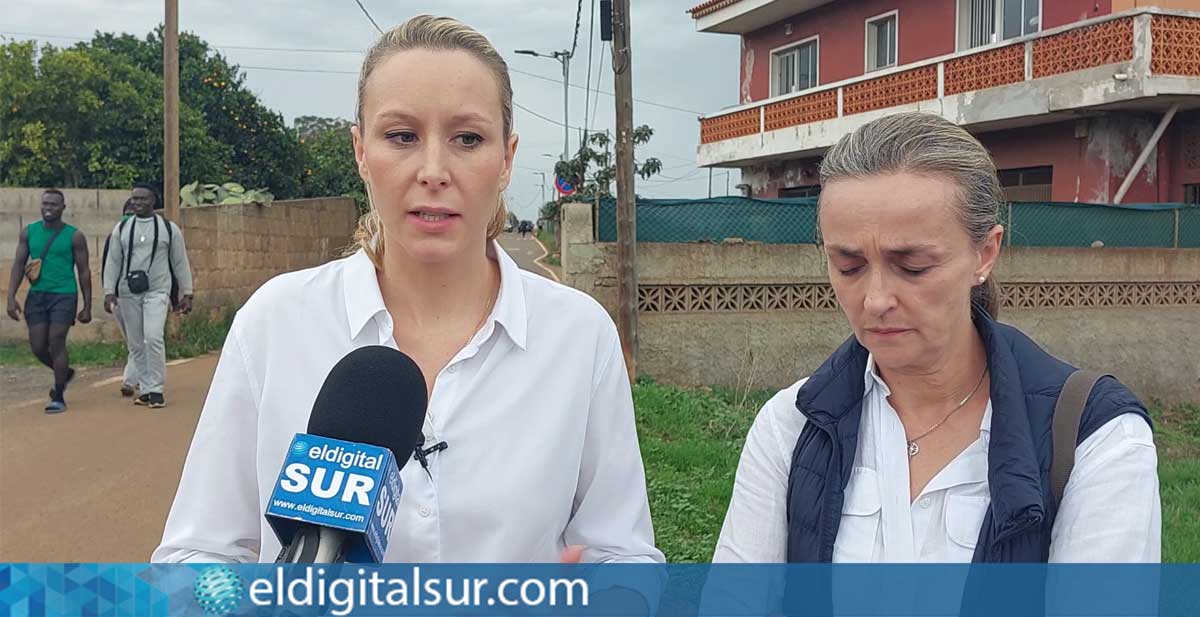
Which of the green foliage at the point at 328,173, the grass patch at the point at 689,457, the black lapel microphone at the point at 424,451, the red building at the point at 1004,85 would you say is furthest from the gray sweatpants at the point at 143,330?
the green foliage at the point at 328,173

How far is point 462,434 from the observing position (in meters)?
1.77

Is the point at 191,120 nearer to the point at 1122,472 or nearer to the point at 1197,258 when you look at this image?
the point at 1197,258

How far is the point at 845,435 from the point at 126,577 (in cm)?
138

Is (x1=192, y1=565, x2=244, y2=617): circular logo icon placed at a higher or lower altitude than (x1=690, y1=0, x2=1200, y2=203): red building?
lower

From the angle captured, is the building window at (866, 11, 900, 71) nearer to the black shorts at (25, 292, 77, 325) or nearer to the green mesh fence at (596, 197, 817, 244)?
the green mesh fence at (596, 197, 817, 244)

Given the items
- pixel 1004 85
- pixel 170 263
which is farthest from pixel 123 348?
pixel 1004 85

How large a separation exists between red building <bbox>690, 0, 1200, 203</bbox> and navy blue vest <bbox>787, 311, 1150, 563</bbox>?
39.1ft

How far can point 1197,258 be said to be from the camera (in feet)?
40.9

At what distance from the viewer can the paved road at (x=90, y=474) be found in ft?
16.4

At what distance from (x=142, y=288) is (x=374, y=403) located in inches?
293

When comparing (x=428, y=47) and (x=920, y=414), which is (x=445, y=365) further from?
(x=920, y=414)

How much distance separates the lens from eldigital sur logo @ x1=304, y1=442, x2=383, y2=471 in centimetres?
138

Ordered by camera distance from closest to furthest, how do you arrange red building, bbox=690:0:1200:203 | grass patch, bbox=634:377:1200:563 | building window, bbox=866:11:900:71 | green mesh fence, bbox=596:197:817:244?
grass patch, bbox=634:377:1200:563
green mesh fence, bbox=596:197:817:244
red building, bbox=690:0:1200:203
building window, bbox=866:11:900:71

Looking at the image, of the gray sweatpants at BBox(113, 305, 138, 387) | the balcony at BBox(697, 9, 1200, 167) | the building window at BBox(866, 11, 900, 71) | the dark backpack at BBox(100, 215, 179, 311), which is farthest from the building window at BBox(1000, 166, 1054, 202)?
the gray sweatpants at BBox(113, 305, 138, 387)
